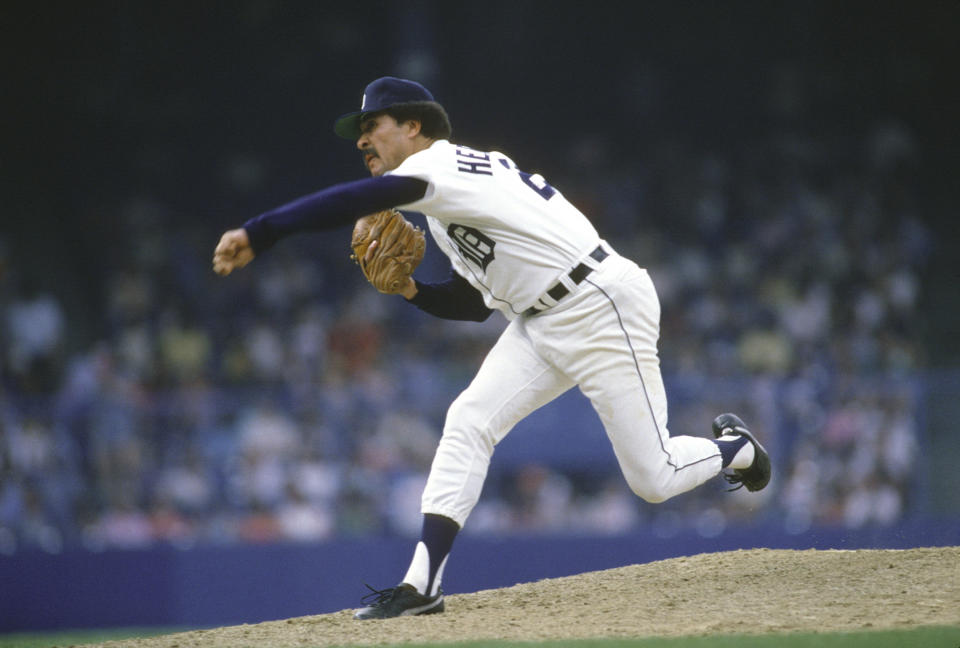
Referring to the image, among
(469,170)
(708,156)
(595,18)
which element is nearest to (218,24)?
(595,18)

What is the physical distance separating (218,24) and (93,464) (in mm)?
7687

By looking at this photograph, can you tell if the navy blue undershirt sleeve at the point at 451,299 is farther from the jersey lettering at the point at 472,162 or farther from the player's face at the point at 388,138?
the jersey lettering at the point at 472,162

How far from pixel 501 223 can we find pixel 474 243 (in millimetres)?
158

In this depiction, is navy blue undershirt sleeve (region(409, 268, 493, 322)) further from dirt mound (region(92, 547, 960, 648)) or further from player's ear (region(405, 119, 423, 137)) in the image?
dirt mound (region(92, 547, 960, 648))

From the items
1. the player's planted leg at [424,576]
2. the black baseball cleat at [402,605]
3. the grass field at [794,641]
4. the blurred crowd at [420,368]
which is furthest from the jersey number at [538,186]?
the blurred crowd at [420,368]

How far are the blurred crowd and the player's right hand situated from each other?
570cm

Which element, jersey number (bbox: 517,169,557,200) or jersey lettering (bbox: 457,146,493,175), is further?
jersey number (bbox: 517,169,557,200)

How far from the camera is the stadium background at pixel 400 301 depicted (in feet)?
29.6

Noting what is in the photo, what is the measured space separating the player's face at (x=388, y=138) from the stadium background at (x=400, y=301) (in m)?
4.83

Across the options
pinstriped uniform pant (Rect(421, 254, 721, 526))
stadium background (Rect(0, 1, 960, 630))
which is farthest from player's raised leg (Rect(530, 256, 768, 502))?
stadium background (Rect(0, 1, 960, 630))

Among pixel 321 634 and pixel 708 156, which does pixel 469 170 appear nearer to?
pixel 321 634

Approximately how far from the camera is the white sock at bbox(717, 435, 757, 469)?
5055 mm

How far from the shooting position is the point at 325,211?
156 inches

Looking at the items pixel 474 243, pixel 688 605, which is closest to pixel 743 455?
pixel 688 605
